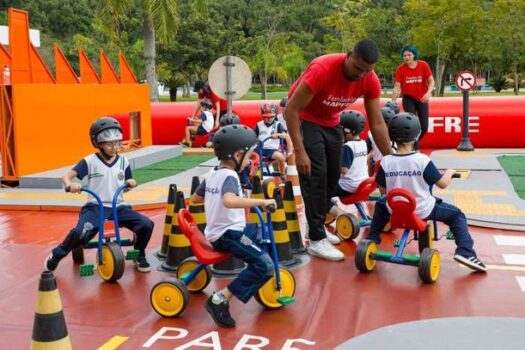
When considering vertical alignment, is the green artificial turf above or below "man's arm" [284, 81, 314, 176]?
→ below

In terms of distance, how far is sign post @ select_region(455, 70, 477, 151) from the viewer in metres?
14.9

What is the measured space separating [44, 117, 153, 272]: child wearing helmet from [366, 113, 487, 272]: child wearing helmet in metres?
2.26

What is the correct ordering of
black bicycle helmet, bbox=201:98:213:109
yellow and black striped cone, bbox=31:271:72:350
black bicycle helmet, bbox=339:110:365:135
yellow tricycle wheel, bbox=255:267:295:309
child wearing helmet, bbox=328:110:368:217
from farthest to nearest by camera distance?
black bicycle helmet, bbox=201:98:213:109
black bicycle helmet, bbox=339:110:365:135
child wearing helmet, bbox=328:110:368:217
yellow tricycle wheel, bbox=255:267:295:309
yellow and black striped cone, bbox=31:271:72:350

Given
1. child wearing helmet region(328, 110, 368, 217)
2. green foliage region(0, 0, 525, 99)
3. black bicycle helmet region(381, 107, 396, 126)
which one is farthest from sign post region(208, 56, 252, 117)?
green foliage region(0, 0, 525, 99)

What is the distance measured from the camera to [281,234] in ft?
20.7

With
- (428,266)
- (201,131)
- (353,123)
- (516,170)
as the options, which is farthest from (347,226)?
(201,131)

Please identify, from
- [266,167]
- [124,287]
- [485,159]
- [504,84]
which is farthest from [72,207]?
[504,84]

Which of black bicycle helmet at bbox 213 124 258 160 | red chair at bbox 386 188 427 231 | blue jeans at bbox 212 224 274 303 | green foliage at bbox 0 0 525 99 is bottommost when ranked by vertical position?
blue jeans at bbox 212 224 274 303

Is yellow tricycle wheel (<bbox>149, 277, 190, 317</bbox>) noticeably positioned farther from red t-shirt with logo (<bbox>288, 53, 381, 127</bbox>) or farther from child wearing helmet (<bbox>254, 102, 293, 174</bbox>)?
child wearing helmet (<bbox>254, 102, 293, 174</bbox>)

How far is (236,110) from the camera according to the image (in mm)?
18094

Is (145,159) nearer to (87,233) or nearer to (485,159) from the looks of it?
(485,159)

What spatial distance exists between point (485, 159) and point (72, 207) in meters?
8.33

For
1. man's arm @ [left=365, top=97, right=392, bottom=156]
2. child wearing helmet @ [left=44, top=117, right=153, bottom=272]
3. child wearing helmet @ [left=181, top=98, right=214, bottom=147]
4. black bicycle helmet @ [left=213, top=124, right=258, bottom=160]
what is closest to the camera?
black bicycle helmet @ [left=213, top=124, right=258, bottom=160]

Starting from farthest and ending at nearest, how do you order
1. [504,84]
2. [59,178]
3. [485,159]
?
[504,84]
[485,159]
[59,178]
